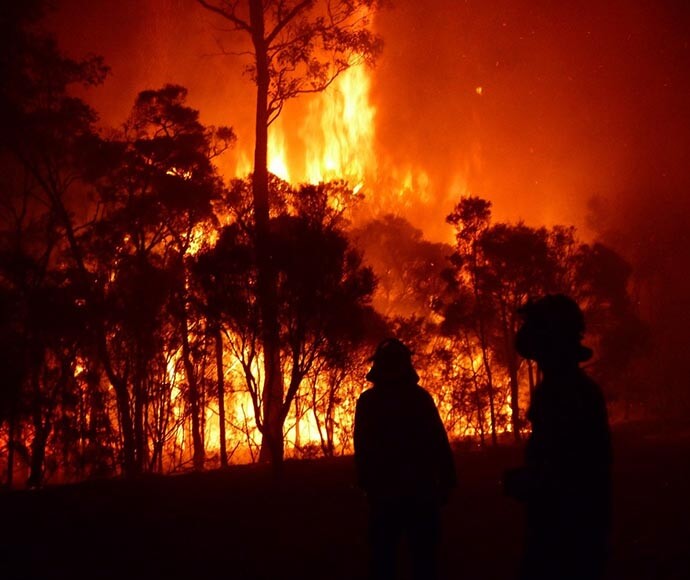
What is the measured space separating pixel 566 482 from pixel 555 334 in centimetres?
68

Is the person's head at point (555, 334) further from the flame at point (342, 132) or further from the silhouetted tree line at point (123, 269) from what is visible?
the flame at point (342, 132)

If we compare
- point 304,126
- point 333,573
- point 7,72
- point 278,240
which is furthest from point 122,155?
point 304,126

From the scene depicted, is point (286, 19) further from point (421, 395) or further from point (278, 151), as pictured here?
point (278, 151)

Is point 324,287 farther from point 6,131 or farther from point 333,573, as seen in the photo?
point 6,131

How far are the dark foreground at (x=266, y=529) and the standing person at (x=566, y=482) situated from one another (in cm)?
425

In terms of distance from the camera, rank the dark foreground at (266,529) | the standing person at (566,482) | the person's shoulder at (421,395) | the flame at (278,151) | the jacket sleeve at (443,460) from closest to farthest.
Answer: the standing person at (566,482)
the jacket sleeve at (443,460)
the person's shoulder at (421,395)
the dark foreground at (266,529)
the flame at (278,151)

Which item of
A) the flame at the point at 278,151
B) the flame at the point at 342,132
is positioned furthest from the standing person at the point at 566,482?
the flame at the point at 342,132

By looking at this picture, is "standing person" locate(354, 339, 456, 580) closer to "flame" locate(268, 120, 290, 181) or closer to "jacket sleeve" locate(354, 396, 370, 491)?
"jacket sleeve" locate(354, 396, 370, 491)

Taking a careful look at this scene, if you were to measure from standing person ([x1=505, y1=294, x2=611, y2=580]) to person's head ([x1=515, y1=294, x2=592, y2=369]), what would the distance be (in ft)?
0.21

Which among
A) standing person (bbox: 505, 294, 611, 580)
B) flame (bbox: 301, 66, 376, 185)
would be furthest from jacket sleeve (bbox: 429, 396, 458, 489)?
flame (bbox: 301, 66, 376, 185)

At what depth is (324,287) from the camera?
50.0 feet

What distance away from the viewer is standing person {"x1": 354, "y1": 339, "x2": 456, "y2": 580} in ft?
15.7

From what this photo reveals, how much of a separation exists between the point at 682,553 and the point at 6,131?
24.7m

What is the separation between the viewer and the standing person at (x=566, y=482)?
3176 millimetres
